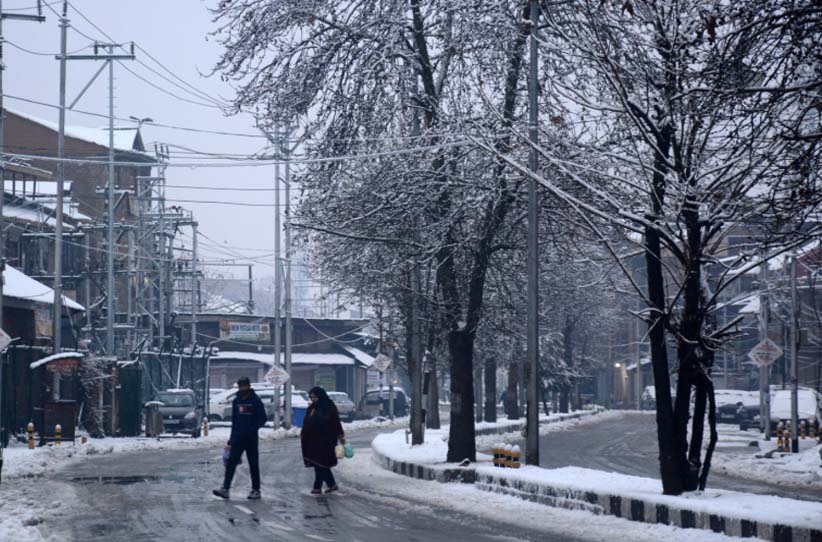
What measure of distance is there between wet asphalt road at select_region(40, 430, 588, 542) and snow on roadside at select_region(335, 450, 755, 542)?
0.28 meters

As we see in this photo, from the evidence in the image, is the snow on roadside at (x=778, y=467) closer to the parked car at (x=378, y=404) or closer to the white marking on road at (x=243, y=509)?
the white marking on road at (x=243, y=509)

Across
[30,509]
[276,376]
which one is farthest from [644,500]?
[276,376]

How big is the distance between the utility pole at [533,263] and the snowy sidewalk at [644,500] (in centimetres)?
97

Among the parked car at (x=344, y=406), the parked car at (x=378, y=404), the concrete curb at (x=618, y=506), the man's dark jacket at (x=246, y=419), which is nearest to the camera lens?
the concrete curb at (x=618, y=506)

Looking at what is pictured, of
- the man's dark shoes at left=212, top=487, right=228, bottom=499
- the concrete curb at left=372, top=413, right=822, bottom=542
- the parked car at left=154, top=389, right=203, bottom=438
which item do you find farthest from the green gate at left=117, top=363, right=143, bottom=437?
the man's dark shoes at left=212, top=487, right=228, bottom=499

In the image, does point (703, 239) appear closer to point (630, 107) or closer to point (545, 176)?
point (630, 107)

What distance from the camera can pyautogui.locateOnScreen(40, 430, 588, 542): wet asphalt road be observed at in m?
14.3

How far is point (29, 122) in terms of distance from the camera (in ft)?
283

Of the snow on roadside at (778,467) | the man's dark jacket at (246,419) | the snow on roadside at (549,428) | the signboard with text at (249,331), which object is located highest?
the signboard with text at (249,331)

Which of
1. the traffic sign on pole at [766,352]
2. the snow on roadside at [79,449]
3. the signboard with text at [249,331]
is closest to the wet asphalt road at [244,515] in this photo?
the snow on roadside at [79,449]

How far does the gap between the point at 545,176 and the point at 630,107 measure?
190 inches

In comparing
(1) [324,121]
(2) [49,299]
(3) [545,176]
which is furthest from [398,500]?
(2) [49,299]

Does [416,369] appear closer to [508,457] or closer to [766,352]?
[508,457]

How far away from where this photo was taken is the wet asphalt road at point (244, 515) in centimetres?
1426
